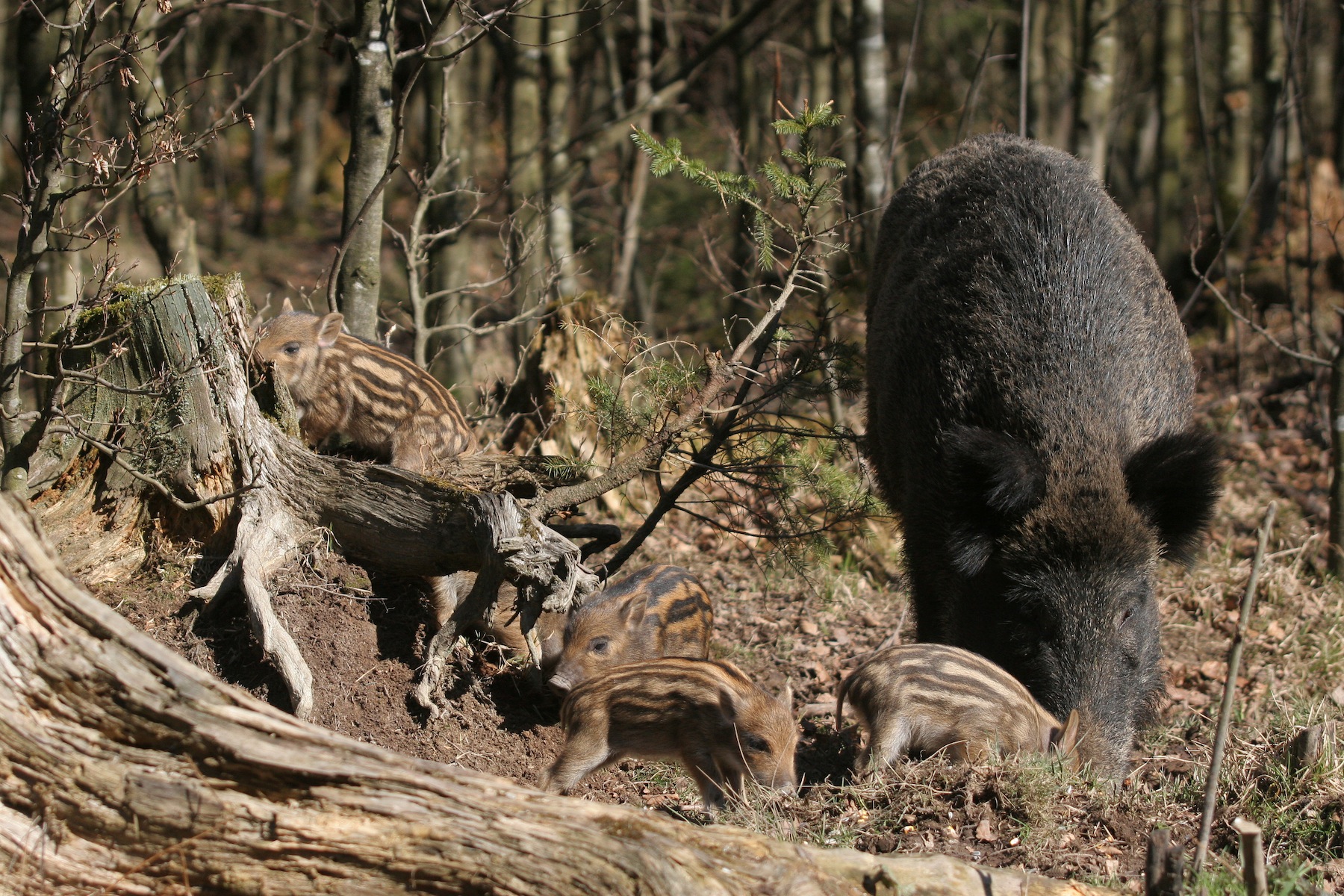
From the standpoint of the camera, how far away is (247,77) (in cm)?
2919

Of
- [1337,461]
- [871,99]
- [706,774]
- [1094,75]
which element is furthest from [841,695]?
[1094,75]

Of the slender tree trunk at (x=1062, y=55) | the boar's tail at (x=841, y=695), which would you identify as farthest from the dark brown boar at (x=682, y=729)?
the slender tree trunk at (x=1062, y=55)

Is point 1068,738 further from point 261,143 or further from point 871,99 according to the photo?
point 261,143

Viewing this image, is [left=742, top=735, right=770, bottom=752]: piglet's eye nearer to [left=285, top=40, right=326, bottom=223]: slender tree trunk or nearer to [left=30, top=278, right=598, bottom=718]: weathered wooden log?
[left=30, top=278, right=598, bottom=718]: weathered wooden log

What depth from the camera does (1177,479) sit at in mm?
4973

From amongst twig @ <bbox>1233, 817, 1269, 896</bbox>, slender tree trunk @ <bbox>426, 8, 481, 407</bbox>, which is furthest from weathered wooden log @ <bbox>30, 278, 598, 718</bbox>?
twig @ <bbox>1233, 817, 1269, 896</bbox>

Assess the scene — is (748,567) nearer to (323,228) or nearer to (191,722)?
(191,722)

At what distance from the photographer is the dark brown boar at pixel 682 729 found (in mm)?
4758

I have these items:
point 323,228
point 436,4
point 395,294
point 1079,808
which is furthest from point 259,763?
point 323,228

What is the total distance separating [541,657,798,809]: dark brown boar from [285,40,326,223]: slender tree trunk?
881 inches

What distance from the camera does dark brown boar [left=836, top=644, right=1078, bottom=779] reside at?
4.65m

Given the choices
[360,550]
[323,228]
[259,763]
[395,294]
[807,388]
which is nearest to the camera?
[259,763]

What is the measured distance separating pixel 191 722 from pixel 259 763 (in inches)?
9.2

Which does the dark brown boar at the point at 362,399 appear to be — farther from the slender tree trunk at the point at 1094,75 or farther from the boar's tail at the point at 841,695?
the slender tree trunk at the point at 1094,75
